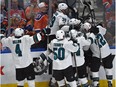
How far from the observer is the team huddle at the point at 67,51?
691cm

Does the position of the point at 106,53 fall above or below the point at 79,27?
below

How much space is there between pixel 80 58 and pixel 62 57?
1.53 feet

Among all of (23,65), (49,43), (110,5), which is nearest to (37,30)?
(49,43)

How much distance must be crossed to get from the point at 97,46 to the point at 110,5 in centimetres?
78

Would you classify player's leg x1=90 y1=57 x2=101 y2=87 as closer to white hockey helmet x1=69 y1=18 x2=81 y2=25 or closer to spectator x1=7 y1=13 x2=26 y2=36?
white hockey helmet x1=69 y1=18 x2=81 y2=25

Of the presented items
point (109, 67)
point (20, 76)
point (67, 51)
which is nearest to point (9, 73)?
point (20, 76)

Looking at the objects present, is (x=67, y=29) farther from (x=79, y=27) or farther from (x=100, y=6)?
(x=100, y=6)

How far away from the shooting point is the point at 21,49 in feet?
22.9

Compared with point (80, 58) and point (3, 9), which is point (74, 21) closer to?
point (80, 58)

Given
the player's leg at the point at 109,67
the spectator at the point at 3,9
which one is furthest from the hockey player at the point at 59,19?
the player's leg at the point at 109,67

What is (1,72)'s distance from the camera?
7441mm

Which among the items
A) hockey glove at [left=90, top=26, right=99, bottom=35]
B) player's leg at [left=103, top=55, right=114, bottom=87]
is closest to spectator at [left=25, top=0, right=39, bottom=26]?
hockey glove at [left=90, top=26, right=99, bottom=35]

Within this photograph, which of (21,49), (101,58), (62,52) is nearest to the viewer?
(62,52)

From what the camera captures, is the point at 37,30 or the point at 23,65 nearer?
→ the point at 23,65
